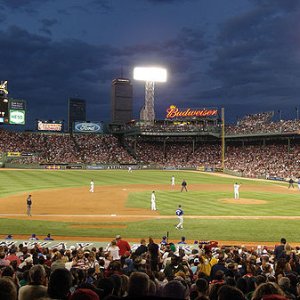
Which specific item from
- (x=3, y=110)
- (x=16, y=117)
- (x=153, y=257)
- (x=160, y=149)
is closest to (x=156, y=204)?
(x=153, y=257)

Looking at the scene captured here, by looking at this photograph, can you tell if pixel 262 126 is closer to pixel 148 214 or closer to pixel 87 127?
pixel 87 127

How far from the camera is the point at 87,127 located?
359 feet

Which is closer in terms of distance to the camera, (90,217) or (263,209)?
(90,217)

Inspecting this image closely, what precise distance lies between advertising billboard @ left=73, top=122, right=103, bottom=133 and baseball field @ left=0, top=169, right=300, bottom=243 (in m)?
63.0

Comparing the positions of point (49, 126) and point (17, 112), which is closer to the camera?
point (17, 112)

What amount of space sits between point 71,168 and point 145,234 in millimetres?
68213

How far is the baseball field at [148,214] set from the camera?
24484mm

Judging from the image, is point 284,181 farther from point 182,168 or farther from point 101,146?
point 101,146

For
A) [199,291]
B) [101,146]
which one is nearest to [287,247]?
[199,291]

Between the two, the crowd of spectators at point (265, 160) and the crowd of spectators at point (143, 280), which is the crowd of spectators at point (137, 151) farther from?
the crowd of spectators at point (143, 280)

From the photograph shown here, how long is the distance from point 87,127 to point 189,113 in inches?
1173

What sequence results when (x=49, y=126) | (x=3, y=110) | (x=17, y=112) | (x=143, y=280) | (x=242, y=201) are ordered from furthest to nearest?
1. (x=49, y=126)
2. (x=17, y=112)
3. (x=3, y=110)
4. (x=242, y=201)
5. (x=143, y=280)

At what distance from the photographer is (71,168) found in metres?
89.8

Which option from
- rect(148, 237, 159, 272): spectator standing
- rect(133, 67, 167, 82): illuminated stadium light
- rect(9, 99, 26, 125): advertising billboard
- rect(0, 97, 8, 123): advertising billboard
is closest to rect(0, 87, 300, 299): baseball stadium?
rect(148, 237, 159, 272): spectator standing
